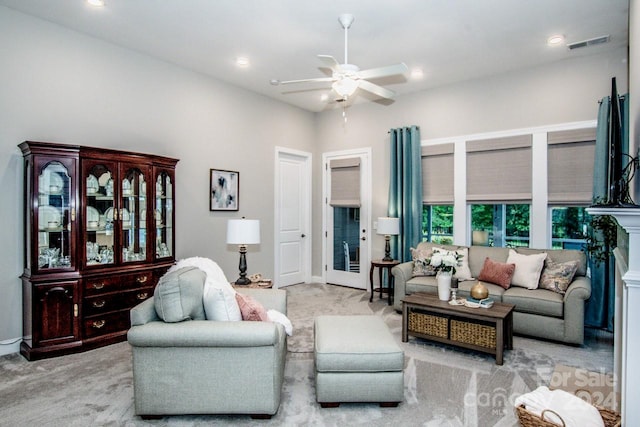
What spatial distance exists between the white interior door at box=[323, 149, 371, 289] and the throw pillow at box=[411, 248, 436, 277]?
128cm

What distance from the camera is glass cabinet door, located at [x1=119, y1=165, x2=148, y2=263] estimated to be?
3834 millimetres

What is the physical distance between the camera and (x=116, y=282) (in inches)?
147

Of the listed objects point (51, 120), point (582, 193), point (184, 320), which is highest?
point (51, 120)

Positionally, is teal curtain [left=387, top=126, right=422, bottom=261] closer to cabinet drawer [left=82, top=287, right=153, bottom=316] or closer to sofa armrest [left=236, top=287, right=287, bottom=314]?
sofa armrest [left=236, top=287, right=287, bottom=314]

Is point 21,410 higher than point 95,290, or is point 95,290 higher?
point 95,290

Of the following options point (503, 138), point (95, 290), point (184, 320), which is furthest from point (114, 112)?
point (503, 138)

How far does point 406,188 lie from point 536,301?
2.39m

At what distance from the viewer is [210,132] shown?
511cm

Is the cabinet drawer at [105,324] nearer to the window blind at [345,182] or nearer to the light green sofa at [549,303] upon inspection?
the light green sofa at [549,303]

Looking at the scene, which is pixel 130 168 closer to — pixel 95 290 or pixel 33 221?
pixel 33 221

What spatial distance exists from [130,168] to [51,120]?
823 mm

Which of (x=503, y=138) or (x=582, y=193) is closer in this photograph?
(x=582, y=193)

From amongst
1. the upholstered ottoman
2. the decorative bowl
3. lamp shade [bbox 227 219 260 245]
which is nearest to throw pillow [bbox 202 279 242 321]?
the upholstered ottoman

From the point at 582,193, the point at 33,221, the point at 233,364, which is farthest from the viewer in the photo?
the point at 582,193
